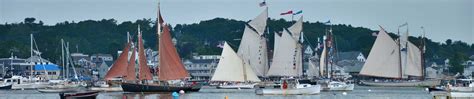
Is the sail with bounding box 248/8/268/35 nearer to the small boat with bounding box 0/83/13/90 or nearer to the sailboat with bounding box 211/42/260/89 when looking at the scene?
the sailboat with bounding box 211/42/260/89

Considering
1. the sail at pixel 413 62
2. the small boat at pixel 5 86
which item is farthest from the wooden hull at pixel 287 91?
the small boat at pixel 5 86

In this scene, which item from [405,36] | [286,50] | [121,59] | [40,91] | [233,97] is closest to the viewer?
[233,97]

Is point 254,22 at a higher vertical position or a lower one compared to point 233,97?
higher

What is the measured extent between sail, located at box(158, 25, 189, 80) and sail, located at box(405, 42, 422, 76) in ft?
146

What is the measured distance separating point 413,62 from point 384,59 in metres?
5.30

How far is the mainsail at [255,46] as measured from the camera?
→ 135375mm

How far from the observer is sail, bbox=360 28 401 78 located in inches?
5374

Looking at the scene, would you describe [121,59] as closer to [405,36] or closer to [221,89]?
[221,89]

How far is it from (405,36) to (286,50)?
63.7 feet

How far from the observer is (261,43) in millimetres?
136500

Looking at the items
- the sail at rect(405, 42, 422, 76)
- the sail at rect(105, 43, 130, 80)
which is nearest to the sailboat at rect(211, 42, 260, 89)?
the sail at rect(105, 43, 130, 80)

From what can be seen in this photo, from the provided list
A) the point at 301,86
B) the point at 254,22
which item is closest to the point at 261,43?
the point at 254,22

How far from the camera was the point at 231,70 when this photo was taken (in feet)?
391

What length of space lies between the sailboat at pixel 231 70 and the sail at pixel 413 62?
26.7 metres
